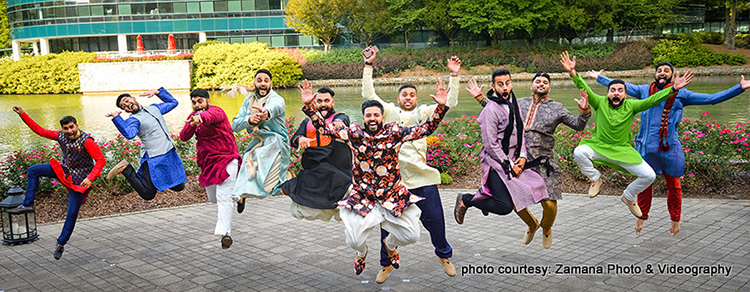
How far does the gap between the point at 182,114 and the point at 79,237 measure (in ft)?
73.1

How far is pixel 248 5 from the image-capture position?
5650 centimetres

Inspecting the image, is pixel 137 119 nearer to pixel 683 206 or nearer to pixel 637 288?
pixel 637 288

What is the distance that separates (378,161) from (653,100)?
3301mm

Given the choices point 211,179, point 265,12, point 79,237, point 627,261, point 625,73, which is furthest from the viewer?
point 265,12

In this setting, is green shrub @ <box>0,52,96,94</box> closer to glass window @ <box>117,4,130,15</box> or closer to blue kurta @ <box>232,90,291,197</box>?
glass window @ <box>117,4,130,15</box>

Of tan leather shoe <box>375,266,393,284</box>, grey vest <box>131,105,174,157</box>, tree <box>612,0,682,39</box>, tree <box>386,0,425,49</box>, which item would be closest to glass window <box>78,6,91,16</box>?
tree <box>386,0,425,49</box>

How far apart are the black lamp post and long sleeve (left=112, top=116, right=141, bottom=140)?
211 cm

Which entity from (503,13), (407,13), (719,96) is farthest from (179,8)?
(719,96)

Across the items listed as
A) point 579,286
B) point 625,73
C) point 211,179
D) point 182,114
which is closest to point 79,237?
point 211,179

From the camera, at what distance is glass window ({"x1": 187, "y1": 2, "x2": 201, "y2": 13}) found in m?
56.3

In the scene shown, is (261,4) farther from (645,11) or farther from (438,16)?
(645,11)

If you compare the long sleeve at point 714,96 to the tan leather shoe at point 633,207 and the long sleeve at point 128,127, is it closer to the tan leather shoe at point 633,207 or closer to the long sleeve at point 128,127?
the tan leather shoe at point 633,207

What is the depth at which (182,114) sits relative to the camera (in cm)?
2953

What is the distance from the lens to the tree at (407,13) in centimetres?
4753
